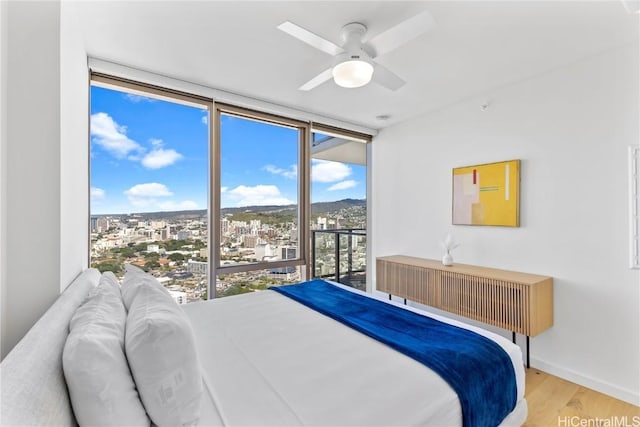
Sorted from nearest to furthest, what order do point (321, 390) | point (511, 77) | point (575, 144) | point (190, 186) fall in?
1. point (321, 390)
2. point (575, 144)
3. point (511, 77)
4. point (190, 186)

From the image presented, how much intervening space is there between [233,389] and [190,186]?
2.28 meters

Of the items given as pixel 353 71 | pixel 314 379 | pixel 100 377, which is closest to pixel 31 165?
pixel 100 377

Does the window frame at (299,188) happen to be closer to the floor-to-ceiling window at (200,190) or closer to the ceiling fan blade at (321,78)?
the floor-to-ceiling window at (200,190)

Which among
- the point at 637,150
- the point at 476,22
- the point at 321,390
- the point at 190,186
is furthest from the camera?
the point at 190,186

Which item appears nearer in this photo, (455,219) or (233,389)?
(233,389)

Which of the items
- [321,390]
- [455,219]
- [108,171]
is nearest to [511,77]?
[455,219]

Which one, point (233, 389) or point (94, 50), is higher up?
point (94, 50)

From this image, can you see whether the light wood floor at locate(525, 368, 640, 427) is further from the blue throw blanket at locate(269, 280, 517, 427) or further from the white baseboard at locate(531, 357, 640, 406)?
the blue throw blanket at locate(269, 280, 517, 427)

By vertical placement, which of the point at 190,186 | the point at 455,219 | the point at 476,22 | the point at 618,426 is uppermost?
the point at 476,22

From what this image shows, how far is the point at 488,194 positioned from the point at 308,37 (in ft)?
7.42

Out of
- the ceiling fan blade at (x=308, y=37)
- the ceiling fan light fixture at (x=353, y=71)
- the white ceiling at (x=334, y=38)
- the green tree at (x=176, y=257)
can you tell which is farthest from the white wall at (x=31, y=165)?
the green tree at (x=176, y=257)

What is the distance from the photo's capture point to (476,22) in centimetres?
188

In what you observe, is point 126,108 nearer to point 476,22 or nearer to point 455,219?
point 476,22

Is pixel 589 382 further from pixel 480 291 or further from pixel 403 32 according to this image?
pixel 403 32
